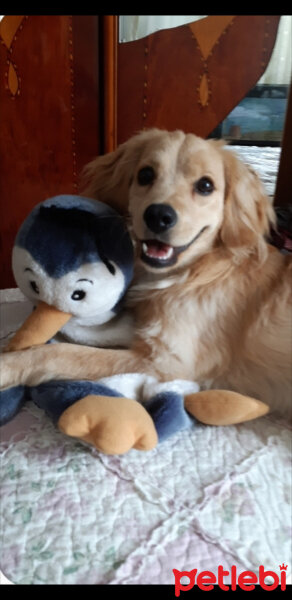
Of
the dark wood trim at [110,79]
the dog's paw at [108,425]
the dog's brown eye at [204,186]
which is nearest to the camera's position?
the dog's paw at [108,425]

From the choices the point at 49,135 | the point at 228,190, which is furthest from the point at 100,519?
the point at 49,135

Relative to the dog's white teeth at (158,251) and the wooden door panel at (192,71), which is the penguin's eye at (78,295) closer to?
the dog's white teeth at (158,251)

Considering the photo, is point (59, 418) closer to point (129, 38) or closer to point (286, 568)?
point (286, 568)

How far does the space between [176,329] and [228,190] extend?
0.36 m

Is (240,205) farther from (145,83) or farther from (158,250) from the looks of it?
(145,83)

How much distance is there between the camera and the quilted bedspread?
704mm

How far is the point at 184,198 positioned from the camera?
998mm

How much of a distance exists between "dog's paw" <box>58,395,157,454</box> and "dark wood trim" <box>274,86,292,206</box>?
66 centimetres

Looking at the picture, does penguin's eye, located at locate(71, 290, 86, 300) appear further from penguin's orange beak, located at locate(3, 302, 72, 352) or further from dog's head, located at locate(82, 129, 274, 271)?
dog's head, located at locate(82, 129, 274, 271)

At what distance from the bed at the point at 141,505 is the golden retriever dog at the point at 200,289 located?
0.14 m

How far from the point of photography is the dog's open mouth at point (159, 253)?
3.37 feet

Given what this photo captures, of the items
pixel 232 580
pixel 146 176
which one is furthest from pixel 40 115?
pixel 232 580

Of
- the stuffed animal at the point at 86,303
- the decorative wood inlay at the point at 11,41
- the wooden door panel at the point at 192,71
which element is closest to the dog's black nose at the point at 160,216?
the stuffed animal at the point at 86,303

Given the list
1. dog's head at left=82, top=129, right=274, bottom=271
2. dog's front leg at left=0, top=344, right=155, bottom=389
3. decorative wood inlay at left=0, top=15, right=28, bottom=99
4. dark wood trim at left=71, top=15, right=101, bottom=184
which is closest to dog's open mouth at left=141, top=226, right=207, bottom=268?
dog's head at left=82, top=129, right=274, bottom=271
